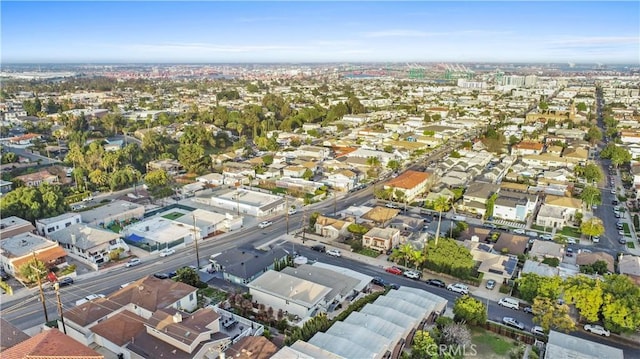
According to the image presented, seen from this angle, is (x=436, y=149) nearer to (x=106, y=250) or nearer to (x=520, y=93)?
(x=106, y=250)

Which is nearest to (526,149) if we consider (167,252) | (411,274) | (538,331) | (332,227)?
(332,227)

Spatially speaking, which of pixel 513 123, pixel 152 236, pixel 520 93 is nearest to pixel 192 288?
pixel 152 236

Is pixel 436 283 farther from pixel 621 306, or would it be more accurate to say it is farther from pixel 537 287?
pixel 621 306

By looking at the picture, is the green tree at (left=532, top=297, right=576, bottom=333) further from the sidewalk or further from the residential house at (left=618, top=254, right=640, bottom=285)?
the residential house at (left=618, top=254, right=640, bottom=285)

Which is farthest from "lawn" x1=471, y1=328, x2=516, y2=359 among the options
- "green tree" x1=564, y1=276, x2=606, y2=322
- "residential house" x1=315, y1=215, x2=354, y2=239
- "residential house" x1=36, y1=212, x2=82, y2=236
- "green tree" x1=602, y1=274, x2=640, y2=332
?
"residential house" x1=36, y1=212, x2=82, y2=236

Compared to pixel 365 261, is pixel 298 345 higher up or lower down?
higher up
